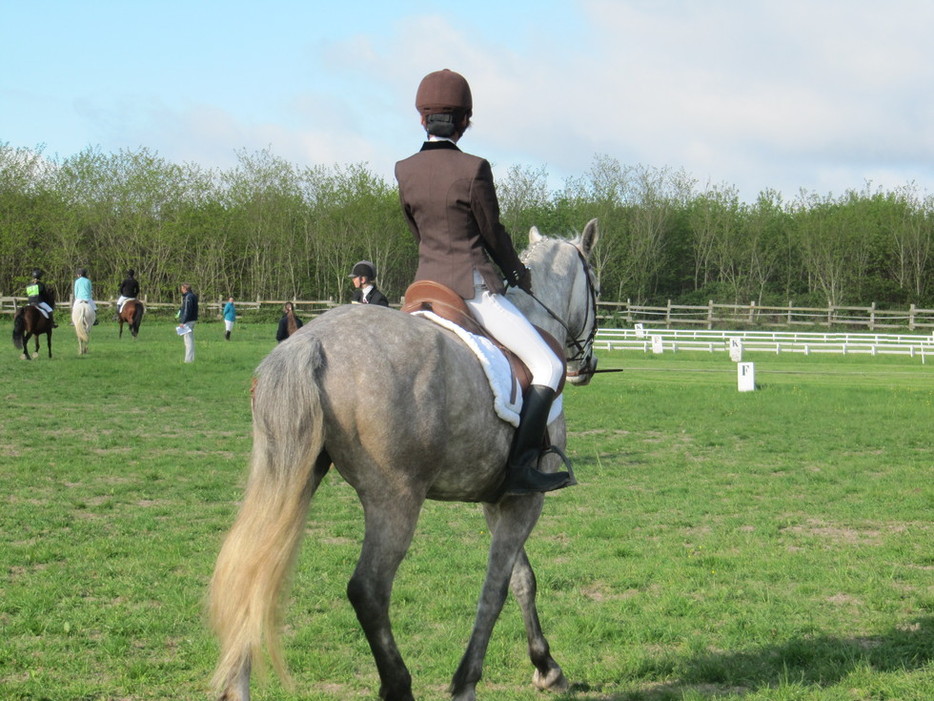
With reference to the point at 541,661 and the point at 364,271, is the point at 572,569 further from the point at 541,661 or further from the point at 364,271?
the point at 364,271

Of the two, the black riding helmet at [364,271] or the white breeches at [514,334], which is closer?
the white breeches at [514,334]

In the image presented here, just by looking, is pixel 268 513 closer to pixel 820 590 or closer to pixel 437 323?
pixel 437 323

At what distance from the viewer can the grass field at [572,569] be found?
5348mm

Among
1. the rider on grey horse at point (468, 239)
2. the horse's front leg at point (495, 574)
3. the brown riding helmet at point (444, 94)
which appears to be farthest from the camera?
the brown riding helmet at point (444, 94)

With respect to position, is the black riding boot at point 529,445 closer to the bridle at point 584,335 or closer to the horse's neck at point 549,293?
the horse's neck at point 549,293

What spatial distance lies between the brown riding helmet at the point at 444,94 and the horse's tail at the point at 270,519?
5.13 feet

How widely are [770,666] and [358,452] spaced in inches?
111

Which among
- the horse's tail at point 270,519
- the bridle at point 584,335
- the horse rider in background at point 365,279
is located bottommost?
the horse's tail at point 270,519

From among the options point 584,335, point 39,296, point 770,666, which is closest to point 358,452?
point 584,335

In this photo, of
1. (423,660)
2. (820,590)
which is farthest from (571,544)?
(423,660)

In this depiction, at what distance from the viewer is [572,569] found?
300 inches

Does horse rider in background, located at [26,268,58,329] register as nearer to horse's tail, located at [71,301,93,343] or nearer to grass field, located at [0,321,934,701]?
horse's tail, located at [71,301,93,343]

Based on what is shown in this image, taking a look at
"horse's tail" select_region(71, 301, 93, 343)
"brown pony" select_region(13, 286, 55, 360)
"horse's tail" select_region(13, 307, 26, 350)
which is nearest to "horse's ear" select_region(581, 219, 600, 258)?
"brown pony" select_region(13, 286, 55, 360)

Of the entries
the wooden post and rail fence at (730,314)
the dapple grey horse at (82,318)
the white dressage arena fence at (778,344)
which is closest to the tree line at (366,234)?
the wooden post and rail fence at (730,314)
